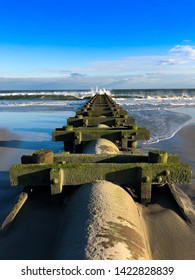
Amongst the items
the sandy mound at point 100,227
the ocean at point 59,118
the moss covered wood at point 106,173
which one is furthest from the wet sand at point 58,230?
the ocean at point 59,118

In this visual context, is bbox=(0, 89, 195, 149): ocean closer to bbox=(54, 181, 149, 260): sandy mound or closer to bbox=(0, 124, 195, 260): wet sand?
bbox=(0, 124, 195, 260): wet sand

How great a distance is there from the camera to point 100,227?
2.29 metres

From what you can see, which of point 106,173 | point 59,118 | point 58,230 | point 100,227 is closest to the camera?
point 100,227

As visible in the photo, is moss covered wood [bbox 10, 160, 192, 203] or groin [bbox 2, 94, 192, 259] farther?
moss covered wood [bbox 10, 160, 192, 203]

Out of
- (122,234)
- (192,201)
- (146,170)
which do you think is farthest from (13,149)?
(122,234)

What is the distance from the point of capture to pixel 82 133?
19.7 ft

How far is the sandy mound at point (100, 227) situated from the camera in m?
2.07

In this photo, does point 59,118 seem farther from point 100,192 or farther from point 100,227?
point 100,227

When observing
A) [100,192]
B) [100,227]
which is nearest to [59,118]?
[100,192]

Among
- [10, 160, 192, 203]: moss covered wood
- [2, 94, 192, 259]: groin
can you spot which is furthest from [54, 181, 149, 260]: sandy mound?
[10, 160, 192, 203]: moss covered wood

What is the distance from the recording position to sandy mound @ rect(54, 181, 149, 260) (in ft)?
6.79

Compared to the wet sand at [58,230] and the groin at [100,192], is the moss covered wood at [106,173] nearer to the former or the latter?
the groin at [100,192]
